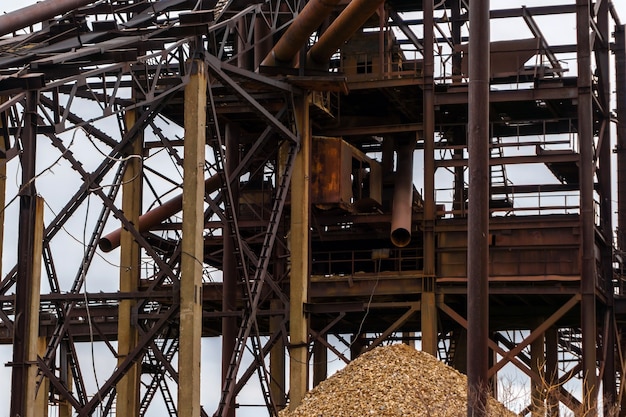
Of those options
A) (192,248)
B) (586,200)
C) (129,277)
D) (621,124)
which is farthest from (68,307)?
(621,124)

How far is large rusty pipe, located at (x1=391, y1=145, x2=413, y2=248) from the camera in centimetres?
3234

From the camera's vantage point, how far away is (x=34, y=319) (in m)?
19.6

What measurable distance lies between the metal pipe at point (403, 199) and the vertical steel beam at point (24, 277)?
44.8ft

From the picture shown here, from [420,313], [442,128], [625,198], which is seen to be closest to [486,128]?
[420,313]

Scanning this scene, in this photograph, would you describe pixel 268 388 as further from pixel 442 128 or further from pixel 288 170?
pixel 442 128

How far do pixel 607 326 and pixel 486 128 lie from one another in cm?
1806

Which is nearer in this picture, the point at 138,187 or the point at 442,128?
the point at 138,187

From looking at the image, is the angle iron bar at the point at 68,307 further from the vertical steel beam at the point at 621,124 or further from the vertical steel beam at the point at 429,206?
the vertical steel beam at the point at 621,124

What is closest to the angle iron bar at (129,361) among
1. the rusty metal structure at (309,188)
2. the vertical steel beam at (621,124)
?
the rusty metal structure at (309,188)

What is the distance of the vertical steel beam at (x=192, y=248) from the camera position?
23.8m

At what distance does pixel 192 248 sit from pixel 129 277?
28.5ft

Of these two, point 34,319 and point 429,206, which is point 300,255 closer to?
point 429,206

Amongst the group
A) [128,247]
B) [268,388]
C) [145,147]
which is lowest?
[268,388]

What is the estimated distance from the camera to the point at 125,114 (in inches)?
1302
